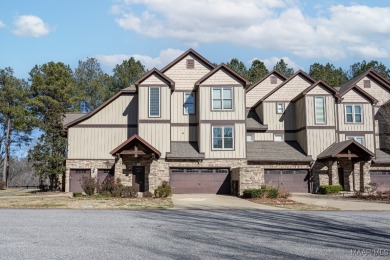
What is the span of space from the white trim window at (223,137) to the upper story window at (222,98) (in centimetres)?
164

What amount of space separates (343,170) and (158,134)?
1488 centimetres

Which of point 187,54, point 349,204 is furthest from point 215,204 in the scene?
point 187,54

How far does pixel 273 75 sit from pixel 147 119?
14.0m

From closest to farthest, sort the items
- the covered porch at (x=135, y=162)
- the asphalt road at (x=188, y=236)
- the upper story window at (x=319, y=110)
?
the asphalt road at (x=188, y=236)
the covered porch at (x=135, y=162)
the upper story window at (x=319, y=110)

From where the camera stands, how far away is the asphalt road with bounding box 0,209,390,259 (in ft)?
26.6

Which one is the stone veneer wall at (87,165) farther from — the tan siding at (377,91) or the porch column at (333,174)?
the tan siding at (377,91)

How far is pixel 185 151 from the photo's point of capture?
101ft

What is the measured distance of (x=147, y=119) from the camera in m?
30.3

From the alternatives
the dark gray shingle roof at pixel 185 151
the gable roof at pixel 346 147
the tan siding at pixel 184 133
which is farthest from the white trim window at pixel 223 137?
the gable roof at pixel 346 147

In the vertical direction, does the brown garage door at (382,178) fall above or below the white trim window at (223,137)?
below

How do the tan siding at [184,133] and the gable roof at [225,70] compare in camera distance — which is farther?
the tan siding at [184,133]

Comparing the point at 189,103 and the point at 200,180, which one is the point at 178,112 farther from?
the point at 200,180

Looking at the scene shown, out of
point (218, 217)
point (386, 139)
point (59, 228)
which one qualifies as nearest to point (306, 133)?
point (386, 139)

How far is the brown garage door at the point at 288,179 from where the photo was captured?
103ft
